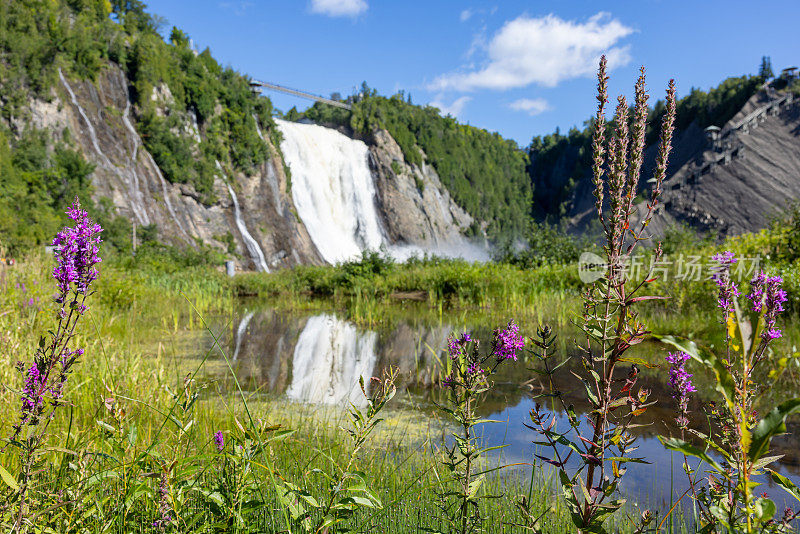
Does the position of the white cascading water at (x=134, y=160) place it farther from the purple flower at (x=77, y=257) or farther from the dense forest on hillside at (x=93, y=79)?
the purple flower at (x=77, y=257)

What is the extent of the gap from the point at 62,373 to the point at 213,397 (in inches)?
135

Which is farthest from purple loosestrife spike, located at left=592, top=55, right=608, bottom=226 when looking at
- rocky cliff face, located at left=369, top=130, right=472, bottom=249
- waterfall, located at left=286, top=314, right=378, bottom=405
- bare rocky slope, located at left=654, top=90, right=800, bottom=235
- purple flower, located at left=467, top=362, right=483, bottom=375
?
bare rocky slope, located at left=654, top=90, right=800, bottom=235

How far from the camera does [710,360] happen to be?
829mm

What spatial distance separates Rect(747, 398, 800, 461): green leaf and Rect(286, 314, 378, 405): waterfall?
281 cm

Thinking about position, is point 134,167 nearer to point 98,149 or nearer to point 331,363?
point 98,149

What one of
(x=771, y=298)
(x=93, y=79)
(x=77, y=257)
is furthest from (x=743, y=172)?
(x=77, y=257)

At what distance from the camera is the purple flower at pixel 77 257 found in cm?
137

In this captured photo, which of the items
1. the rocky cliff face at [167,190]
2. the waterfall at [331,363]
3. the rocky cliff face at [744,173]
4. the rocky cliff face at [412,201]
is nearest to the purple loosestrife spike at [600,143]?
the waterfall at [331,363]

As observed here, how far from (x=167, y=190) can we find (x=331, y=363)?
913 inches

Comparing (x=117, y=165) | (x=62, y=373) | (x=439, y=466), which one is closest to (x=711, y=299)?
(x=439, y=466)

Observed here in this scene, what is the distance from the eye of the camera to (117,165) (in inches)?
900

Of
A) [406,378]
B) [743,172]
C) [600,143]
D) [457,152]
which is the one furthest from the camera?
[457,152]

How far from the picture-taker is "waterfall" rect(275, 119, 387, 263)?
34.3 meters

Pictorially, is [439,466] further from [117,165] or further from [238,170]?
[238,170]
